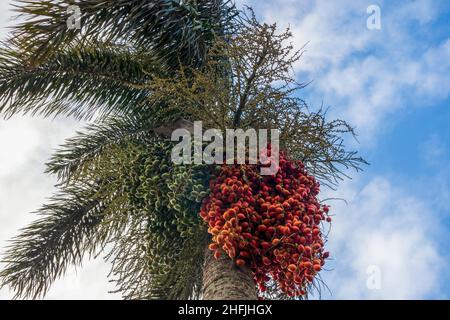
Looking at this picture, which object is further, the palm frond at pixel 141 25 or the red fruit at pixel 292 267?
the palm frond at pixel 141 25

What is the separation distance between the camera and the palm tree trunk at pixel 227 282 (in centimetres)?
317

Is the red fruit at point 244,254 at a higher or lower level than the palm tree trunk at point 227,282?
higher

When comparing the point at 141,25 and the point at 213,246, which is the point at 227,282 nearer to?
the point at 213,246

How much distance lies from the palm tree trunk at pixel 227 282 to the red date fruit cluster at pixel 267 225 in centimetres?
6

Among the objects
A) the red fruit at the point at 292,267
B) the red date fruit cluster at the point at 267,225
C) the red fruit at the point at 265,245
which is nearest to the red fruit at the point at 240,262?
the red date fruit cluster at the point at 267,225

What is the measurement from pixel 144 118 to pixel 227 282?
209cm

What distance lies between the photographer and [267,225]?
340cm

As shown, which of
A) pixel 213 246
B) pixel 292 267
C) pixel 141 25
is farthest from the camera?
pixel 141 25

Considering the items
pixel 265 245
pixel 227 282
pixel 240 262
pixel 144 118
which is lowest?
pixel 227 282

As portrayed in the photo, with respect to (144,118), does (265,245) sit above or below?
below

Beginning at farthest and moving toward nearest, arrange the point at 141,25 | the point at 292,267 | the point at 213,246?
1. the point at 141,25
2. the point at 213,246
3. the point at 292,267

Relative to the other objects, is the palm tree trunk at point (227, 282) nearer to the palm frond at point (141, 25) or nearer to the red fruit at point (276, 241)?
the red fruit at point (276, 241)

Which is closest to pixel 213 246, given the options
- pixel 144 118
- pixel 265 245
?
pixel 265 245
